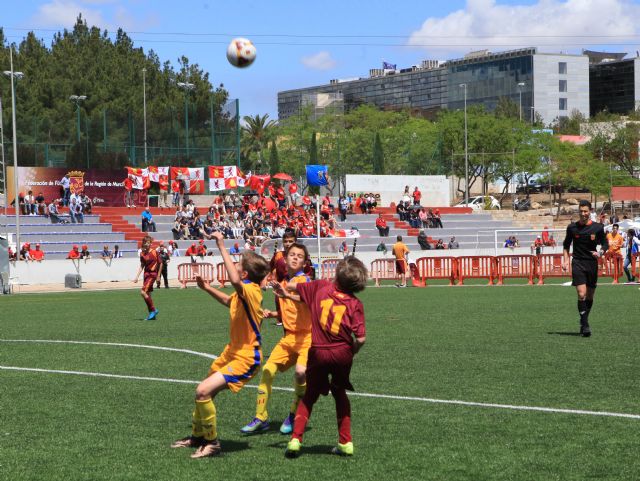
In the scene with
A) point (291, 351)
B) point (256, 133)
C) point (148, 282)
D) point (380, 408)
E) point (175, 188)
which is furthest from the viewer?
point (256, 133)

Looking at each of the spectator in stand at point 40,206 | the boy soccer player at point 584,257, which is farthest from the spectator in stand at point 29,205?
the boy soccer player at point 584,257

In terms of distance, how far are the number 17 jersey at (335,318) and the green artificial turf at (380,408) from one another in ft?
2.84

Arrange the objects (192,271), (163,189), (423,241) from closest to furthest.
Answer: (192,271) → (423,241) → (163,189)

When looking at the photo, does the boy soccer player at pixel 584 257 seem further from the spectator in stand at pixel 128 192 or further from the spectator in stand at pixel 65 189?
the spectator in stand at pixel 128 192

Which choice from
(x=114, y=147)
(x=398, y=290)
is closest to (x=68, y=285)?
(x=398, y=290)

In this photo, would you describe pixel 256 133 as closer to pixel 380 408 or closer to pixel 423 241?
pixel 423 241

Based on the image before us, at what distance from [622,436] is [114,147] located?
1948 inches

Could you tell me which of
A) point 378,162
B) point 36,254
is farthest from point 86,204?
point 378,162

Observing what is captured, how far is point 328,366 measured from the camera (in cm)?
717

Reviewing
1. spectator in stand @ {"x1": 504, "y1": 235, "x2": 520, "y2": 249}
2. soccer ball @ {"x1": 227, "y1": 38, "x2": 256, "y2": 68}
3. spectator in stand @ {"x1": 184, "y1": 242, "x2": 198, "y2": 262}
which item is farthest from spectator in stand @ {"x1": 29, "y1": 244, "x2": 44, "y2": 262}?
soccer ball @ {"x1": 227, "y1": 38, "x2": 256, "y2": 68}

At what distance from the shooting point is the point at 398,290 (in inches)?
1244

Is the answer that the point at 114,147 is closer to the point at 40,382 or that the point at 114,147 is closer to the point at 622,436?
the point at 40,382

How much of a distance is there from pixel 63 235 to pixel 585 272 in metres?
33.0

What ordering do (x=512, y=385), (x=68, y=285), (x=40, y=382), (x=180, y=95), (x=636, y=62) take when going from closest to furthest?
1. (x=512, y=385)
2. (x=40, y=382)
3. (x=68, y=285)
4. (x=180, y=95)
5. (x=636, y=62)
